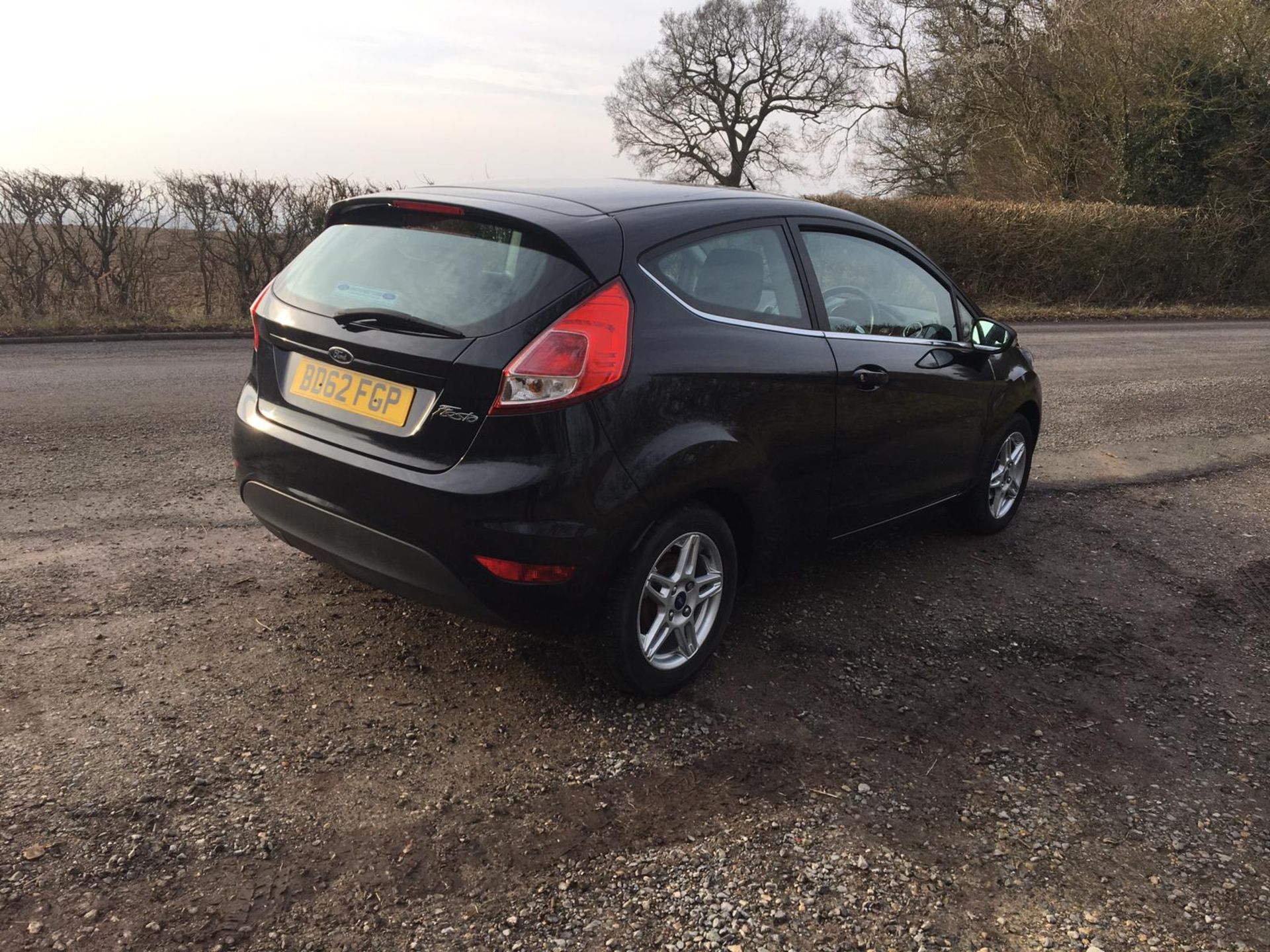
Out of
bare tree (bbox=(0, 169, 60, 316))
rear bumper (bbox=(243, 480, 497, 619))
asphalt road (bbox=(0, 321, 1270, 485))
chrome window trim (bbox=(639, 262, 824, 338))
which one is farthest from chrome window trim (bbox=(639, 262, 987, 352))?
bare tree (bbox=(0, 169, 60, 316))

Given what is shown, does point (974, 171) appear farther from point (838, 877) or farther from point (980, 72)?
point (838, 877)

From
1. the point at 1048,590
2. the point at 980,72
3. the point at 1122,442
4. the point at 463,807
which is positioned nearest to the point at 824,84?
the point at 980,72

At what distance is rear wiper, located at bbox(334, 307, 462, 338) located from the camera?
298 centimetres

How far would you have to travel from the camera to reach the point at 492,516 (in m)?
2.86

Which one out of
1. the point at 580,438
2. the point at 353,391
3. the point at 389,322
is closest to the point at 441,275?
the point at 389,322

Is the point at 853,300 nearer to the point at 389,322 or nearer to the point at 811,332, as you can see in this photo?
the point at 811,332

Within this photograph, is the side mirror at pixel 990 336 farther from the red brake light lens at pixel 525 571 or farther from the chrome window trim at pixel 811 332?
the red brake light lens at pixel 525 571

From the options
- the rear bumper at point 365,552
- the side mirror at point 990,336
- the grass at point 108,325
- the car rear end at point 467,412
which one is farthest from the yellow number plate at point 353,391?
the grass at point 108,325

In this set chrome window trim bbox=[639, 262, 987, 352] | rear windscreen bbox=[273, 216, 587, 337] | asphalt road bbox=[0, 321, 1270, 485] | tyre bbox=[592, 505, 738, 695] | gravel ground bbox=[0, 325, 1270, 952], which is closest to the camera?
gravel ground bbox=[0, 325, 1270, 952]

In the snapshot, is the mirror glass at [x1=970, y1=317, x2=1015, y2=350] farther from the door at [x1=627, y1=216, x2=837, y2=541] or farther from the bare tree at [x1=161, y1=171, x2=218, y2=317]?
the bare tree at [x1=161, y1=171, x2=218, y2=317]

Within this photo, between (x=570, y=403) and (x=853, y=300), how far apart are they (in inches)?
68.2

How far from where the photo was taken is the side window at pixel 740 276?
3289mm

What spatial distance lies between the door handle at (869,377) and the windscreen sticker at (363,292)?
181cm

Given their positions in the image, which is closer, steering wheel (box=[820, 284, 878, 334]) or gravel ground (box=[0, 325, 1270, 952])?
gravel ground (box=[0, 325, 1270, 952])
